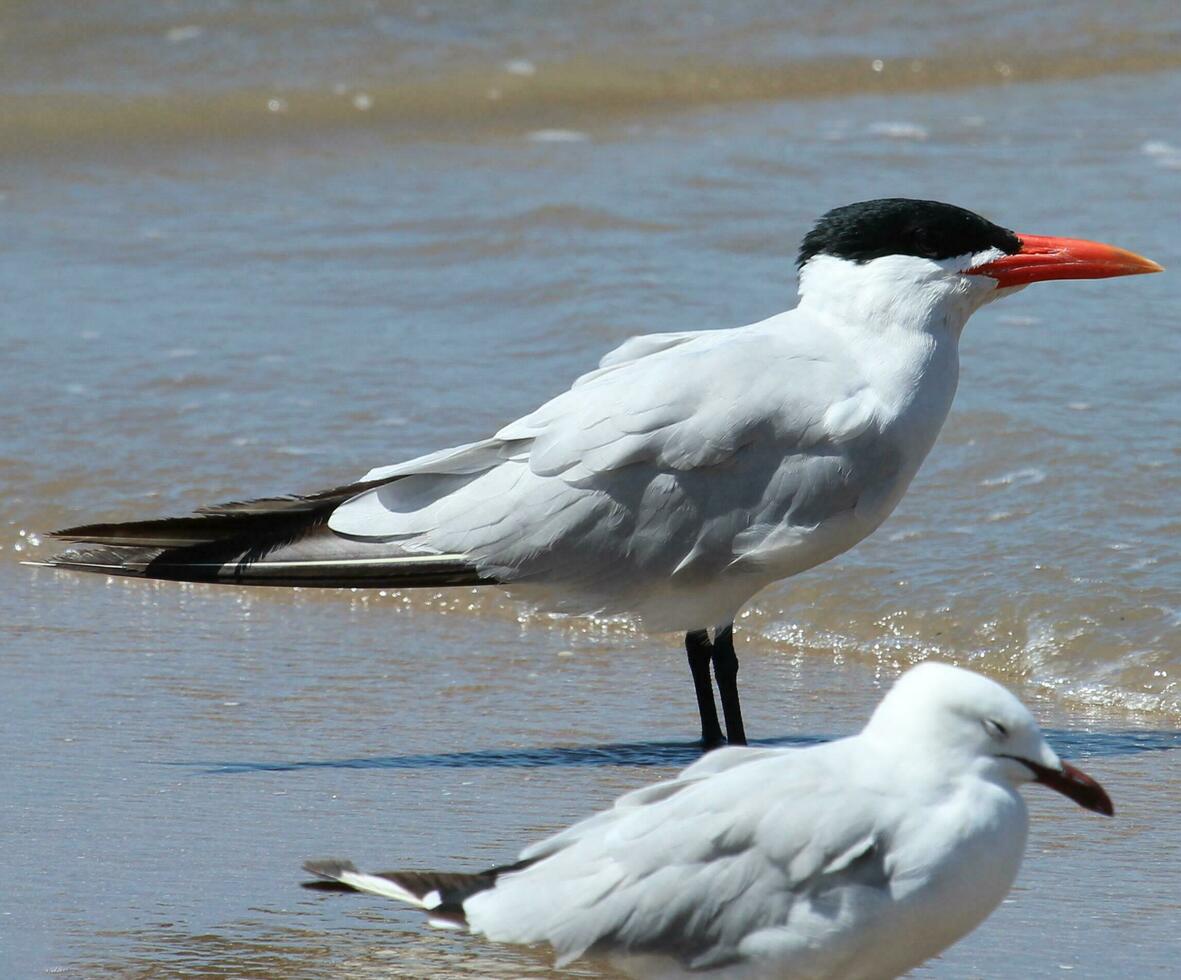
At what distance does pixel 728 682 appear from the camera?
461 cm

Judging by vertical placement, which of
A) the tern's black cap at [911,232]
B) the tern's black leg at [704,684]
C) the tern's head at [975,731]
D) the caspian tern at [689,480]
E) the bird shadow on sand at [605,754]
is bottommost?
the bird shadow on sand at [605,754]

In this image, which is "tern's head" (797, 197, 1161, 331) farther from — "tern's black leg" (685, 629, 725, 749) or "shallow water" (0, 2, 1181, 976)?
"shallow water" (0, 2, 1181, 976)

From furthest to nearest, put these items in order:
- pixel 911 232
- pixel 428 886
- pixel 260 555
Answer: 1. pixel 911 232
2. pixel 260 555
3. pixel 428 886

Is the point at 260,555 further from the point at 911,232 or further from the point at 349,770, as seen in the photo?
the point at 911,232

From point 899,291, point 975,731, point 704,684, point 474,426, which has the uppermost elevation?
point 899,291

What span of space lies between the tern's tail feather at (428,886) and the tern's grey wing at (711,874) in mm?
34

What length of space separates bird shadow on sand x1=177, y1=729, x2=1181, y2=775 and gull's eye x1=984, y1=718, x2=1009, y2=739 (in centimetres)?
168

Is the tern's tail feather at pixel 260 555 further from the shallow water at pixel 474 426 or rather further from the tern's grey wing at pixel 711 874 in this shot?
the tern's grey wing at pixel 711 874

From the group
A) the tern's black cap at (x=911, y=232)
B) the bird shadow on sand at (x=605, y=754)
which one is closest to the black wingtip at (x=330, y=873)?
the bird shadow on sand at (x=605, y=754)

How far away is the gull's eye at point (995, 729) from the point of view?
280 centimetres

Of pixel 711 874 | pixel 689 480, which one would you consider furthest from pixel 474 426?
pixel 711 874

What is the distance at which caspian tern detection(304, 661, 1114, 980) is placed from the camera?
2781 millimetres

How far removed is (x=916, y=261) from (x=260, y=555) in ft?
5.32

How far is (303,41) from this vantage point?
45.6ft
